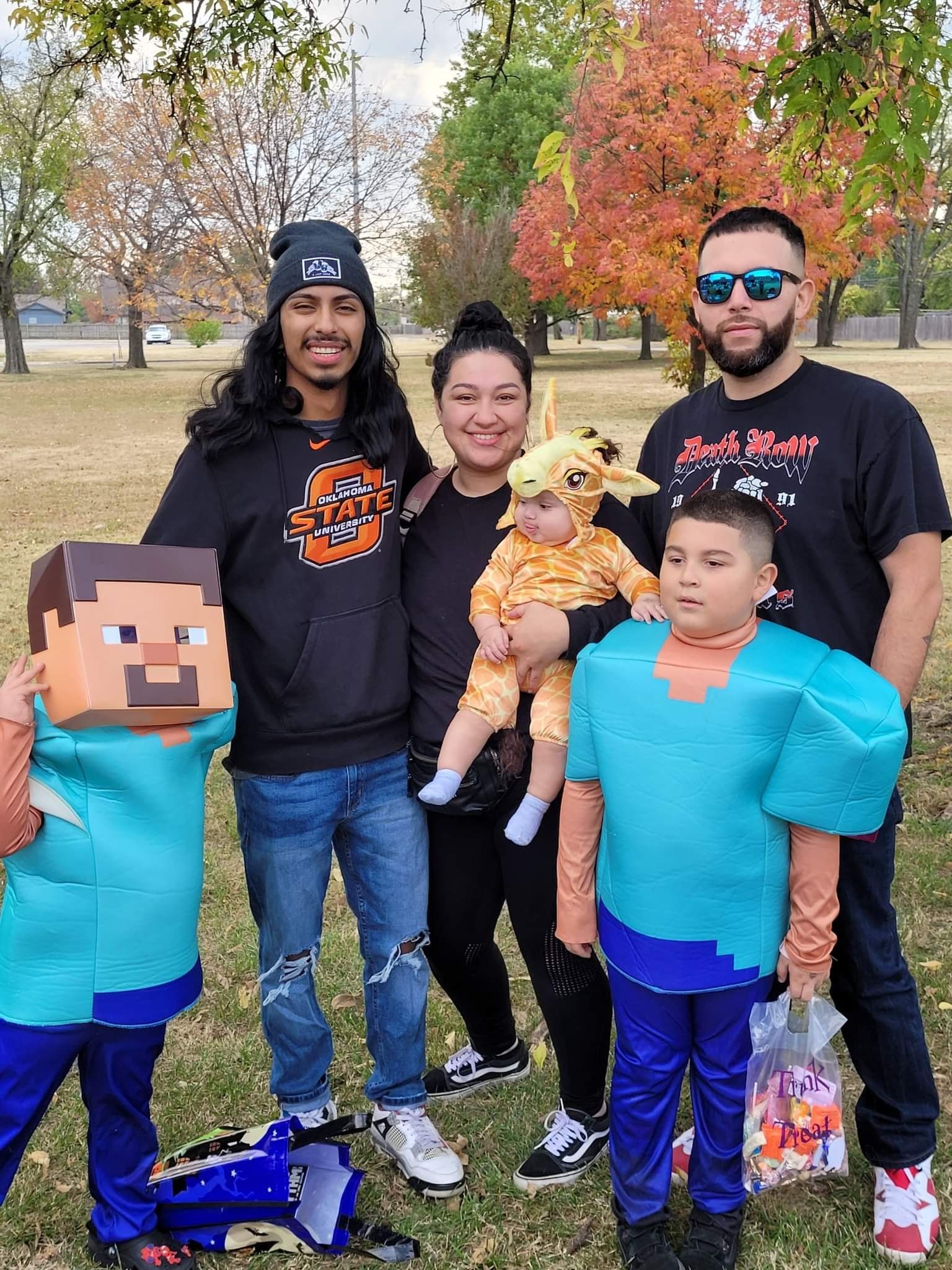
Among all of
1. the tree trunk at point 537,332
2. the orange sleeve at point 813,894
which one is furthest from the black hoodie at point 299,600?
the tree trunk at point 537,332

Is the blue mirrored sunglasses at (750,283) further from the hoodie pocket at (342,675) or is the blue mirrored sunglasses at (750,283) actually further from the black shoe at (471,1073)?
the black shoe at (471,1073)

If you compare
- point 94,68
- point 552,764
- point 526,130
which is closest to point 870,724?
point 552,764

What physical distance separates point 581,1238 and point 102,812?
1638 mm

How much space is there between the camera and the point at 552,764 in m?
2.60

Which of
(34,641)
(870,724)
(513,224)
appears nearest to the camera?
(870,724)

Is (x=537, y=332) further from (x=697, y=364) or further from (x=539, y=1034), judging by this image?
(x=539, y=1034)

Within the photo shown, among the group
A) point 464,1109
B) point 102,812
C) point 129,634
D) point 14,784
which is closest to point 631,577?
point 129,634

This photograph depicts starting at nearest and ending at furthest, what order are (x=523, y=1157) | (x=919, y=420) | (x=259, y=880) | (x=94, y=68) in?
(x=919, y=420), (x=259, y=880), (x=523, y=1157), (x=94, y=68)

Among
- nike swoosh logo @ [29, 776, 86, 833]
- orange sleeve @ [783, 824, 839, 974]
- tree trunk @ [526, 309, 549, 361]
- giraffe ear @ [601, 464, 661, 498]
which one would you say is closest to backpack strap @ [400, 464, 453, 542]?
giraffe ear @ [601, 464, 661, 498]

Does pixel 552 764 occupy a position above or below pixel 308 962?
above

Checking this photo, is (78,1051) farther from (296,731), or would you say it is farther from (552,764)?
(552,764)

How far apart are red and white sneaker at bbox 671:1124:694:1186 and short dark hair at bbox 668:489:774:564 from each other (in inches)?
63.9

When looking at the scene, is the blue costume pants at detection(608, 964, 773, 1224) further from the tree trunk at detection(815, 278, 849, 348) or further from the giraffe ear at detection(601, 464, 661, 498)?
the tree trunk at detection(815, 278, 849, 348)

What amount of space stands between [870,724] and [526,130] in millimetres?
37038
